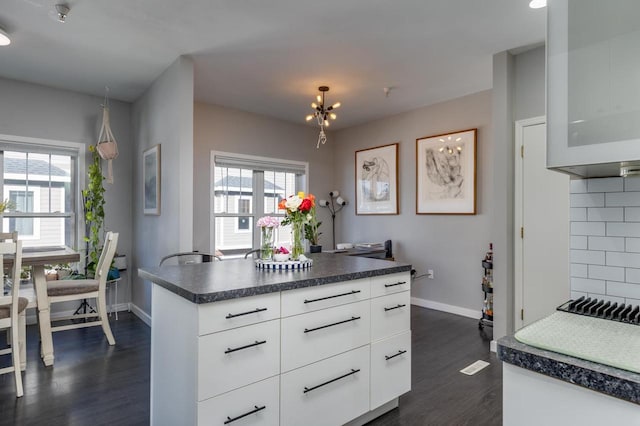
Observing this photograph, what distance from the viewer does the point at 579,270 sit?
1353 mm

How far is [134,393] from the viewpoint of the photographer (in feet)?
8.21

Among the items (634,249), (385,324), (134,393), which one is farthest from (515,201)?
(134,393)

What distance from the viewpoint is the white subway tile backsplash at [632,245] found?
1222mm

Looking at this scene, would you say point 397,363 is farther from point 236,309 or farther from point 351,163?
point 351,163

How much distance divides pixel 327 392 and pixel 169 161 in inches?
105

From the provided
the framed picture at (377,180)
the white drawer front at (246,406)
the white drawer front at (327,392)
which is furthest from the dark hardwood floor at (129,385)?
the framed picture at (377,180)

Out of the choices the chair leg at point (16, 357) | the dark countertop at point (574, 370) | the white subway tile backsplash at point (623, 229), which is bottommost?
the chair leg at point (16, 357)

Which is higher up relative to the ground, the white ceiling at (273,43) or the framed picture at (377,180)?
the white ceiling at (273,43)

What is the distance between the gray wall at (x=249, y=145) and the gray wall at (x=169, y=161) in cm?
64

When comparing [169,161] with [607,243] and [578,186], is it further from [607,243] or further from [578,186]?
[607,243]

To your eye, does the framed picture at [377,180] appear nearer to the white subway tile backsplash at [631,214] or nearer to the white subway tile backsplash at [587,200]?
the white subway tile backsplash at [587,200]

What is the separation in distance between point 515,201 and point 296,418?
8.66 ft

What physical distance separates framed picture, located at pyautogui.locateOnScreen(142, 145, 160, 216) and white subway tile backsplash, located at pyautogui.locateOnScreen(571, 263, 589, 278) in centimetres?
354

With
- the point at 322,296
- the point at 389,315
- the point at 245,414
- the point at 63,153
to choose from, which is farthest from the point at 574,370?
the point at 63,153
